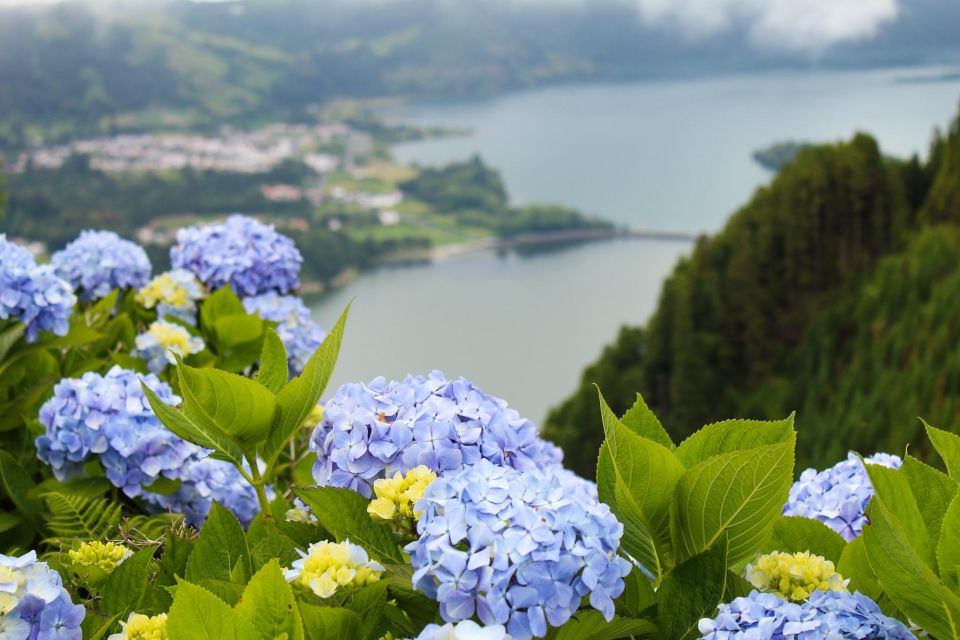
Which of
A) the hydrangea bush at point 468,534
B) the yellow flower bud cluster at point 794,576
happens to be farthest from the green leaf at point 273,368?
the yellow flower bud cluster at point 794,576

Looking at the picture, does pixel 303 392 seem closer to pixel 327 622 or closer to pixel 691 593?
pixel 327 622

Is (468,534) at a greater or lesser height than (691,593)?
greater

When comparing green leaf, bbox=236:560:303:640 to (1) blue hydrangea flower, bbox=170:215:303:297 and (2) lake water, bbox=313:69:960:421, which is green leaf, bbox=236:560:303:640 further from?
(2) lake water, bbox=313:69:960:421

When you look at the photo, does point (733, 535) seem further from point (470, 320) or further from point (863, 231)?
point (470, 320)

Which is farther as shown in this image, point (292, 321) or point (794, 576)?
point (292, 321)

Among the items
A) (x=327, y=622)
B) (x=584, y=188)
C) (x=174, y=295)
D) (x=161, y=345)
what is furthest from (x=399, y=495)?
(x=584, y=188)

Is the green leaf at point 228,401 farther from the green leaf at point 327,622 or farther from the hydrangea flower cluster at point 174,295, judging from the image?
the hydrangea flower cluster at point 174,295
